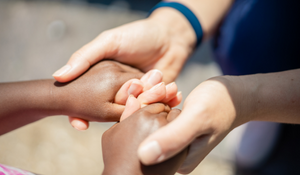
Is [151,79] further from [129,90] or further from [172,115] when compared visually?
[172,115]

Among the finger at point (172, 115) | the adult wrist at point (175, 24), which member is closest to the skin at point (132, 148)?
the finger at point (172, 115)

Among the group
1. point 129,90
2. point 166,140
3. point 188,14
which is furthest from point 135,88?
point 188,14

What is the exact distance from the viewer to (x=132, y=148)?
649 mm

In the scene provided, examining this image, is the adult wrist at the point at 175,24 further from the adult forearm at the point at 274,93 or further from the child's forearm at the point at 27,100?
the child's forearm at the point at 27,100

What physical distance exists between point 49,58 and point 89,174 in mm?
1283

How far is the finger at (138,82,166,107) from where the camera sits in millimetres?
849

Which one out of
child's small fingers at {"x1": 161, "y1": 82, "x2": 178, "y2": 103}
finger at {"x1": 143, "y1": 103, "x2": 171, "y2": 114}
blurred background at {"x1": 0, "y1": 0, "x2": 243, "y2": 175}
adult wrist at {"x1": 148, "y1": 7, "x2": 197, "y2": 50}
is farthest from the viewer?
blurred background at {"x1": 0, "y1": 0, "x2": 243, "y2": 175}

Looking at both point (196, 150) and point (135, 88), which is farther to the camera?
point (135, 88)

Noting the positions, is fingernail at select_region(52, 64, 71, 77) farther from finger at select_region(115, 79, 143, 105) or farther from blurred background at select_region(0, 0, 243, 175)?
blurred background at select_region(0, 0, 243, 175)

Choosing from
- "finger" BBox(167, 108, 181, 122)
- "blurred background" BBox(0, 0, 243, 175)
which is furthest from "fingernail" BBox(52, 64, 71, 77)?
"blurred background" BBox(0, 0, 243, 175)

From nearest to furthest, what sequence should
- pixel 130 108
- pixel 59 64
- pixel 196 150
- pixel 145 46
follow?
pixel 196 150, pixel 130 108, pixel 145 46, pixel 59 64

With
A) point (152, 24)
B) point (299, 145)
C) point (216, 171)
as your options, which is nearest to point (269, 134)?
point (299, 145)

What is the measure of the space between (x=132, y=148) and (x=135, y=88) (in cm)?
32

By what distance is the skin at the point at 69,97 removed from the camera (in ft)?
2.98
